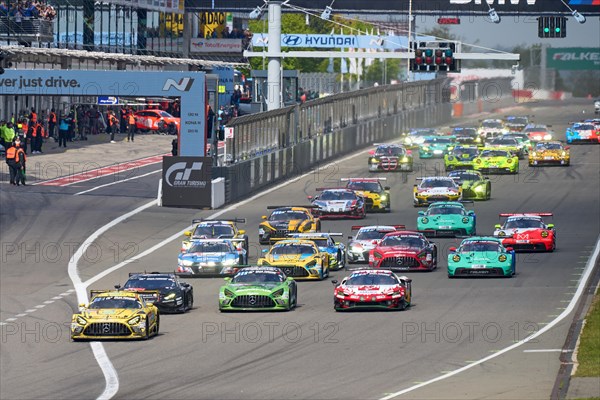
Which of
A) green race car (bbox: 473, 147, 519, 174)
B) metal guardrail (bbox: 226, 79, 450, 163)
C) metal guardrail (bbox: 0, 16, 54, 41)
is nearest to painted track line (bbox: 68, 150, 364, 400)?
metal guardrail (bbox: 226, 79, 450, 163)

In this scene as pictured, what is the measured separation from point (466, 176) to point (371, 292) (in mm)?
Answer: 25872

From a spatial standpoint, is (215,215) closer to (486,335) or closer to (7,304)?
(7,304)

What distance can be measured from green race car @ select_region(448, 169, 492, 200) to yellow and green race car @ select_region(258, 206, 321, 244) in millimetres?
12108

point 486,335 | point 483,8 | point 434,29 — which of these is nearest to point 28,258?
point 486,335

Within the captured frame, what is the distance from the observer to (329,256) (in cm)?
4338

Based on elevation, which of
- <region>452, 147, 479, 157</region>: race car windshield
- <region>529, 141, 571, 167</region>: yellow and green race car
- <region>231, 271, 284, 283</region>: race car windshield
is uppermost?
<region>452, 147, 479, 157</region>: race car windshield

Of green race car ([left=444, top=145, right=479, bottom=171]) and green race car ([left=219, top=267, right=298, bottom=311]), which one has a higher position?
green race car ([left=444, top=145, right=479, bottom=171])

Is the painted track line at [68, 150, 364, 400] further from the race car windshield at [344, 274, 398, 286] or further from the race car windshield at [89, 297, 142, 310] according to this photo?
the race car windshield at [344, 274, 398, 286]

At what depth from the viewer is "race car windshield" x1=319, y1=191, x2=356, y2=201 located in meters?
54.9

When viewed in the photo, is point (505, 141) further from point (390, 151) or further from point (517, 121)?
point (517, 121)

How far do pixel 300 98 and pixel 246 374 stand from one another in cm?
7297

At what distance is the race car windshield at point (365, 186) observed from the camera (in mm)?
57441

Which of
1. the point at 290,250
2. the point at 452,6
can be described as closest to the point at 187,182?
the point at 290,250

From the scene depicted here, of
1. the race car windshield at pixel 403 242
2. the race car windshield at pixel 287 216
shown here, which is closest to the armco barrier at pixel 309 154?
the race car windshield at pixel 287 216
